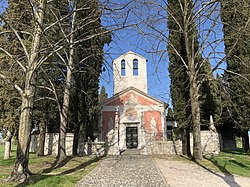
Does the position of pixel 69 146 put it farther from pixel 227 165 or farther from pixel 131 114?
pixel 227 165

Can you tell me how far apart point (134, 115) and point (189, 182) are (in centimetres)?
1456

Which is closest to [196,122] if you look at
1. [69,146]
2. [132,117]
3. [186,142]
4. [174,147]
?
[186,142]

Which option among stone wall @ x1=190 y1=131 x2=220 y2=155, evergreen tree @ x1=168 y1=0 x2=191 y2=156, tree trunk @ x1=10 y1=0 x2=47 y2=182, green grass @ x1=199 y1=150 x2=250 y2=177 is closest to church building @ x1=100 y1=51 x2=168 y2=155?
stone wall @ x1=190 y1=131 x2=220 y2=155

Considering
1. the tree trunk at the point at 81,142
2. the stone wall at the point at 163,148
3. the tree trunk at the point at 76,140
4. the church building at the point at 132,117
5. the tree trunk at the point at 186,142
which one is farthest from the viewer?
the church building at the point at 132,117

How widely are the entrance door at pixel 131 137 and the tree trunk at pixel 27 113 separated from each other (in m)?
14.1

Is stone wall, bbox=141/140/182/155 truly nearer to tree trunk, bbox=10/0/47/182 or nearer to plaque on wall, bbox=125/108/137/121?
plaque on wall, bbox=125/108/137/121

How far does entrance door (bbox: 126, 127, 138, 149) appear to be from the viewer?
2066 cm

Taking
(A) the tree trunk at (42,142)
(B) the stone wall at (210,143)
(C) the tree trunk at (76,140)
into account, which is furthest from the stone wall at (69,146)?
(B) the stone wall at (210,143)

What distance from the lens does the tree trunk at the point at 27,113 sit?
6.74 meters

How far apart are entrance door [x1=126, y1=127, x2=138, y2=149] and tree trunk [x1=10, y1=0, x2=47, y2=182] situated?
46.4ft

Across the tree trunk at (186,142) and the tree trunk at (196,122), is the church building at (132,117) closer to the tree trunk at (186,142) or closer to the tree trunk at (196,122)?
the tree trunk at (186,142)

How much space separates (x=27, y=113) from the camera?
23.2ft

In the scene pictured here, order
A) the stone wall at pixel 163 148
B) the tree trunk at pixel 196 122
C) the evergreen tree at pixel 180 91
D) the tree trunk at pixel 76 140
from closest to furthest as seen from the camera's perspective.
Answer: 1. the tree trunk at pixel 196 122
2. the tree trunk at pixel 76 140
3. the evergreen tree at pixel 180 91
4. the stone wall at pixel 163 148

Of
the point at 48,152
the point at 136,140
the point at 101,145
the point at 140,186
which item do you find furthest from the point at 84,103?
A: the point at 140,186
